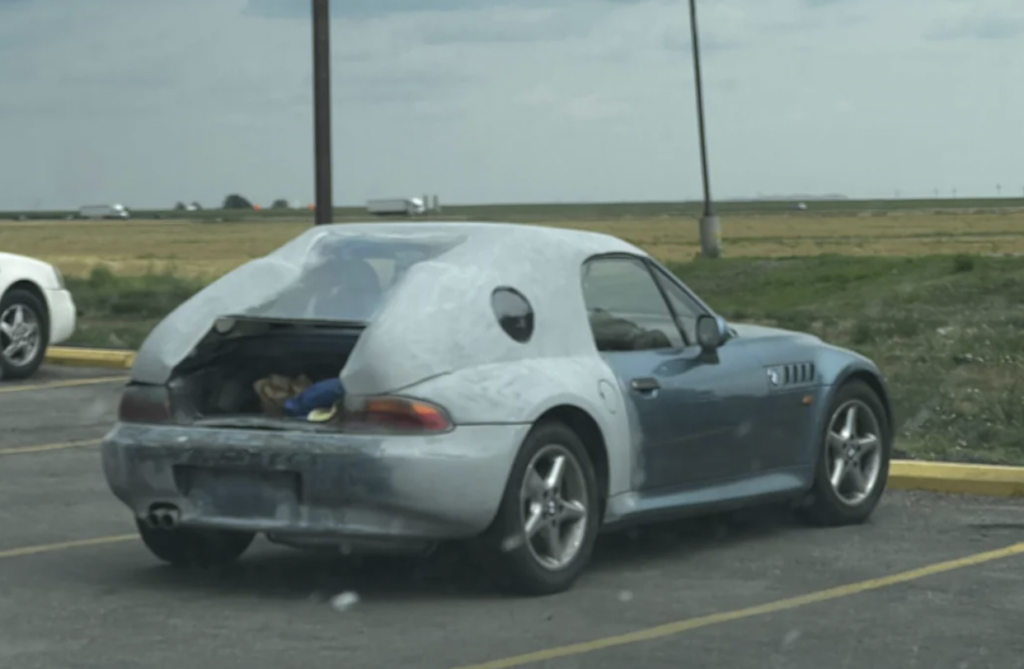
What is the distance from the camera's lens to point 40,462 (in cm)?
1207

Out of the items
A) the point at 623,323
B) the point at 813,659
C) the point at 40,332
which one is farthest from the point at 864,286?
the point at 813,659

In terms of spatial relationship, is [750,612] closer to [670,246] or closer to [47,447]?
[47,447]

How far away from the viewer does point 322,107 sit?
18.7 meters

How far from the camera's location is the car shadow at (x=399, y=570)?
7840mm

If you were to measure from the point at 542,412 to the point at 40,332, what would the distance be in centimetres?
1039

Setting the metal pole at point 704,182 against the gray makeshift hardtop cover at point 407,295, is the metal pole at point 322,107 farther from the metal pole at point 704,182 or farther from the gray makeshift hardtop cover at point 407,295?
the metal pole at point 704,182

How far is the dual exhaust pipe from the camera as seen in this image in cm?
766

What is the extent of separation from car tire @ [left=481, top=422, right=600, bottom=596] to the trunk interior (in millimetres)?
1052

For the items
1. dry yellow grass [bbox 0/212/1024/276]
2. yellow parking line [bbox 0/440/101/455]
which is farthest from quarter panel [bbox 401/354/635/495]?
dry yellow grass [bbox 0/212/1024/276]

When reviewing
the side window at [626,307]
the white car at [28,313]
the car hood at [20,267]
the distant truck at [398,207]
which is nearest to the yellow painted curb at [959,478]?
the side window at [626,307]

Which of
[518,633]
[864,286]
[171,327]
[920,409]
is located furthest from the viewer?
[864,286]

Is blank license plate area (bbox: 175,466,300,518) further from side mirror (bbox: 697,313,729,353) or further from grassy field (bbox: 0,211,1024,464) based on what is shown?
grassy field (bbox: 0,211,1024,464)

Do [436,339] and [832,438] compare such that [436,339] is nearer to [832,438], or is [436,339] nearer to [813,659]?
[813,659]

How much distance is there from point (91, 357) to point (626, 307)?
11316mm
